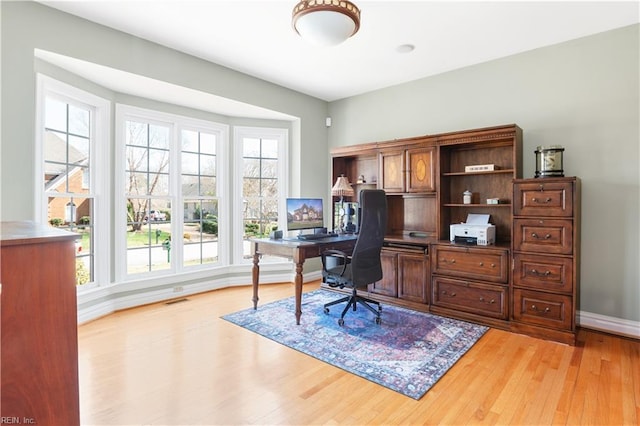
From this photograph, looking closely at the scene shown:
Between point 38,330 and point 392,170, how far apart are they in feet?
12.3

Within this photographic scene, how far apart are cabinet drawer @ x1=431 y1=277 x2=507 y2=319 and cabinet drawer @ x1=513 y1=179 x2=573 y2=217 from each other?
2.57ft

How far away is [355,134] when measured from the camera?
503 cm

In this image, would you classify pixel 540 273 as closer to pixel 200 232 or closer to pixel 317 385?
pixel 317 385

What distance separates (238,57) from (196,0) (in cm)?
108

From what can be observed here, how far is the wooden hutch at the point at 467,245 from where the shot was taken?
291cm

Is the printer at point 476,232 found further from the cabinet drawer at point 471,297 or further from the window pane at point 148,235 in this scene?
the window pane at point 148,235

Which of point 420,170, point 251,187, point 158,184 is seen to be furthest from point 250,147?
point 420,170

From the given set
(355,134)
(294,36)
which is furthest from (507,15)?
(355,134)

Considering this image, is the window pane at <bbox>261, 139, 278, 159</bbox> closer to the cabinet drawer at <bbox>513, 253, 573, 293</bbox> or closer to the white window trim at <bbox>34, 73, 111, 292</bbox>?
the white window trim at <bbox>34, 73, 111, 292</bbox>

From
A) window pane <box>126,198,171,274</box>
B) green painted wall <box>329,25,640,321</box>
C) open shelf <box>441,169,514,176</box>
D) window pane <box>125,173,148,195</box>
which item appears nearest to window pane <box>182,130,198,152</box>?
window pane <box>125,173,148,195</box>

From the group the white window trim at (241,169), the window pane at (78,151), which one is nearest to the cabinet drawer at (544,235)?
the white window trim at (241,169)

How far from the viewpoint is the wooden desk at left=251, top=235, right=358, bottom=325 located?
3.22 meters

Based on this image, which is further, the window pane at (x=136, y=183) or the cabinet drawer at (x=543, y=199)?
the window pane at (x=136, y=183)

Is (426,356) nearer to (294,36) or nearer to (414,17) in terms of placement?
(414,17)
